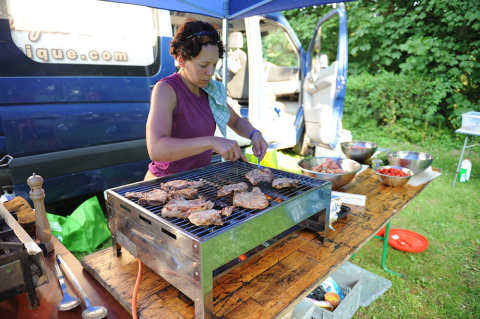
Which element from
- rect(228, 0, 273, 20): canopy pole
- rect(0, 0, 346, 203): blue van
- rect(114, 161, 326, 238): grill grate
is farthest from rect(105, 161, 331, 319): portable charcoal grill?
rect(228, 0, 273, 20): canopy pole

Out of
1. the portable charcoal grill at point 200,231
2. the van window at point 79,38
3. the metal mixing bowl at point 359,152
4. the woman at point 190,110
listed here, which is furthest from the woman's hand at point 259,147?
the van window at point 79,38

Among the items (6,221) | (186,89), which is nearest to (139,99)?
(186,89)

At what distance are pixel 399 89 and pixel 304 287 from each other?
9.14 meters

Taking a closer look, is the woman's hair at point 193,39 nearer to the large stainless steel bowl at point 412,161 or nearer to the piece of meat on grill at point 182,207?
the piece of meat on grill at point 182,207

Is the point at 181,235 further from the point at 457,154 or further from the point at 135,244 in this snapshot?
the point at 457,154

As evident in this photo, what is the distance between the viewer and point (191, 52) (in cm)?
207

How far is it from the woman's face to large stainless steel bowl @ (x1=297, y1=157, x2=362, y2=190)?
3.78ft

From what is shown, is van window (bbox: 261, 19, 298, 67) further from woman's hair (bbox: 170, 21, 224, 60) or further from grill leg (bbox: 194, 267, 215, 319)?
grill leg (bbox: 194, 267, 215, 319)

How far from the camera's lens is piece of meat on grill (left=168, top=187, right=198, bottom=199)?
5.23ft

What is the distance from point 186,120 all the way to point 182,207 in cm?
105

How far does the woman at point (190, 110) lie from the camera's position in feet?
6.15

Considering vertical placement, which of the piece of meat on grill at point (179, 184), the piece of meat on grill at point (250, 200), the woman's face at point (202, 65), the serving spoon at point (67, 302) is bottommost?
the serving spoon at point (67, 302)

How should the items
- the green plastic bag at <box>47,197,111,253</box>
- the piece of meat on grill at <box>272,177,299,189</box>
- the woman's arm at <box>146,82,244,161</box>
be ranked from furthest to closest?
the green plastic bag at <box>47,197,111,253</box> → the woman's arm at <box>146,82,244,161</box> → the piece of meat on grill at <box>272,177,299,189</box>

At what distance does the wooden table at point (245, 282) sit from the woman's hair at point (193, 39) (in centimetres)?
137
